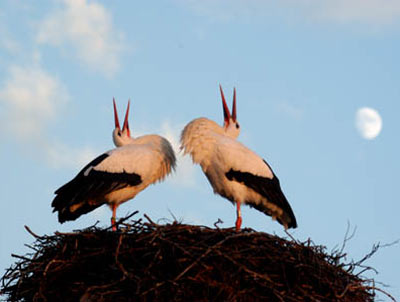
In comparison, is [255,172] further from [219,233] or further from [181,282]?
[181,282]

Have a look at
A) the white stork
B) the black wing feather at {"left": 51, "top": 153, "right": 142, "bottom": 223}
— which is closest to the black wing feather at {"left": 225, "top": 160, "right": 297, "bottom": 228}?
the white stork

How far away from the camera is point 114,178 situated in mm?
8461

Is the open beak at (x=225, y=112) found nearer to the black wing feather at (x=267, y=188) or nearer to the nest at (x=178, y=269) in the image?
the black wing feather at (x=267, y=188)

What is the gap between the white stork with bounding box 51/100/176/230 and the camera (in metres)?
8.33

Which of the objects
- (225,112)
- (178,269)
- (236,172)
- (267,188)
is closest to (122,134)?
(225,112)

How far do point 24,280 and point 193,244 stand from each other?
1.52 metres

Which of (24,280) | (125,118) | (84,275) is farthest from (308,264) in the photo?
(125,118)

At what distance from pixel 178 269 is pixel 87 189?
246cm

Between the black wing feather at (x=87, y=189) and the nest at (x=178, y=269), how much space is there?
1.30 metres

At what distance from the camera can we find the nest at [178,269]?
6.07 meters

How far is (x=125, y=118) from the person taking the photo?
9.80m

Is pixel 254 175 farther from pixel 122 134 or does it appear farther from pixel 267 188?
pixel 122 134

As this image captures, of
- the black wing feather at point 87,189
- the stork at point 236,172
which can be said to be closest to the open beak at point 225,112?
the stork at point 236,172

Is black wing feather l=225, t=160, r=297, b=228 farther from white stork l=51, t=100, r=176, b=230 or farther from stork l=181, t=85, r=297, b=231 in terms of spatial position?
white stork l=51, t=100, r=176, b=230
